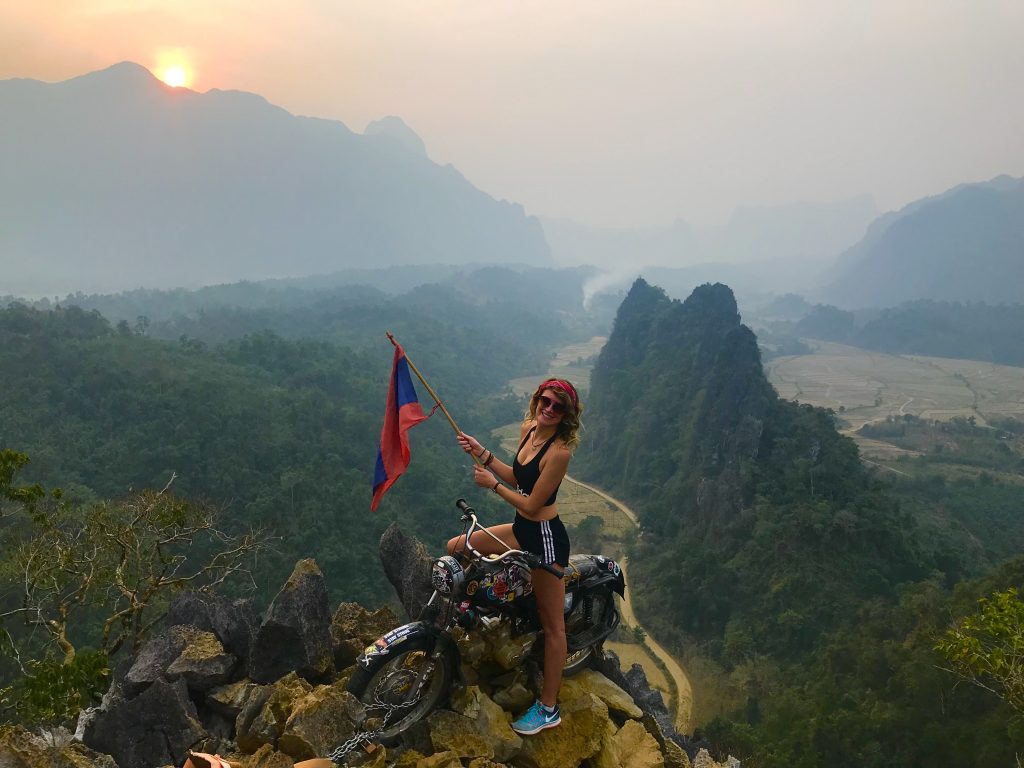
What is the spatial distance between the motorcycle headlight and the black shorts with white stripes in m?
0.59

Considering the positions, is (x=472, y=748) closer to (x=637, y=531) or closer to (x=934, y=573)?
(x=934, y=573)

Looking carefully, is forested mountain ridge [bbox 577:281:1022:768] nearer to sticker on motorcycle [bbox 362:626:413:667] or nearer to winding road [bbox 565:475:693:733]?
winding road [bbox 565:475:693:733]

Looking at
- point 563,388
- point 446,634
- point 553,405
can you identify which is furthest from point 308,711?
point 563,388

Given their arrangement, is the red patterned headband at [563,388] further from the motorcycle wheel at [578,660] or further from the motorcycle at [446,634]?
the motorcycle wheel at [578,660]

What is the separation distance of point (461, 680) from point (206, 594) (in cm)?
367

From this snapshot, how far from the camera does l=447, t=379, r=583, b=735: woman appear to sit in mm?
4691

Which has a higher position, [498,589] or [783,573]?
[498,589]

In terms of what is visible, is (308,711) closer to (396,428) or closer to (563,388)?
(396,428)

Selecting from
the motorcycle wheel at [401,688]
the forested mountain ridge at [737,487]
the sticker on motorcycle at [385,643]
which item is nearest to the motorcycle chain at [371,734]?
the motorcycle wheel at [401,688]

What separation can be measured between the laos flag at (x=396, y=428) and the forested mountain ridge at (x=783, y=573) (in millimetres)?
14876

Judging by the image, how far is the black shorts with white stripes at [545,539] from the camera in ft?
16.1

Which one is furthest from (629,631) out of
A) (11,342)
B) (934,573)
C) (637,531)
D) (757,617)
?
(11,342)

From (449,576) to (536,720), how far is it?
1.63 metres

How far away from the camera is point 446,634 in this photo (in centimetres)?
498
